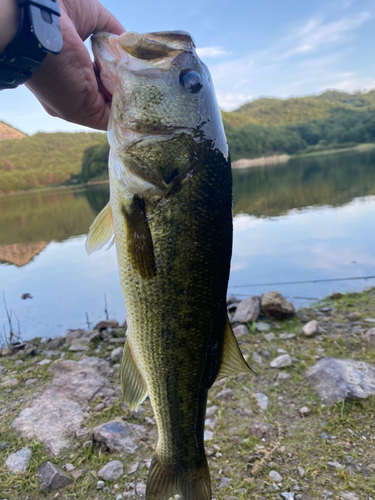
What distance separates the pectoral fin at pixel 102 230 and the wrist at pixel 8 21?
977mm

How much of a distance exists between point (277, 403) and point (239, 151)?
89027 millimetres

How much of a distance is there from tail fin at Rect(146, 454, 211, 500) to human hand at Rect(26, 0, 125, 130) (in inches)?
87.4

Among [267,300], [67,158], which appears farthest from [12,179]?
[267,300]

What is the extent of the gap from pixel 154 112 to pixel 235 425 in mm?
3054

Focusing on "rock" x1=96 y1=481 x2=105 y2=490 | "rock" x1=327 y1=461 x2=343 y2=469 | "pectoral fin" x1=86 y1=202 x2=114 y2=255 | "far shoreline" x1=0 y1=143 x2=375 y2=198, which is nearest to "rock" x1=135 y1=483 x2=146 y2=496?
"rock" x1=96 y1=481 x2=105 y2=490

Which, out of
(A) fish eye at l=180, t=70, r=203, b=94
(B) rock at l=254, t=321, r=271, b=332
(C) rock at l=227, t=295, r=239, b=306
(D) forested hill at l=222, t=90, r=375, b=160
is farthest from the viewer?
(D) forested hill at l=222, t=90, r=375, b=160

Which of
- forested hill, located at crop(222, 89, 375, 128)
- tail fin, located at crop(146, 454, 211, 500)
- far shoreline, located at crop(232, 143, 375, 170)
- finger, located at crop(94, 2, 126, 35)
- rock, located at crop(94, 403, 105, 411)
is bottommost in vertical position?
rock, located at crop(94, 403, 105, 411)

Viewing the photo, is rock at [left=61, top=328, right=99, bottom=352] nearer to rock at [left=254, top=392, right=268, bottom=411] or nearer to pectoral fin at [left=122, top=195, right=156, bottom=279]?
rock at [left=254, top=392, right=268, bottom=411]

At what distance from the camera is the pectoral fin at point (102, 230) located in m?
2.11

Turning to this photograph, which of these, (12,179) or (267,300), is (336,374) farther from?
(12,179)

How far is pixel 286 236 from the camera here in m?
13.2

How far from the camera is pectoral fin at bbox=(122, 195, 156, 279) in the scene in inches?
73.6

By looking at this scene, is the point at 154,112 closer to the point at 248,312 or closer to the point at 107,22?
the point at 107,22

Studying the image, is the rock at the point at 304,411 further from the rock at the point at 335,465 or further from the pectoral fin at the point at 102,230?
the pectoral fin at the point at 102,230
